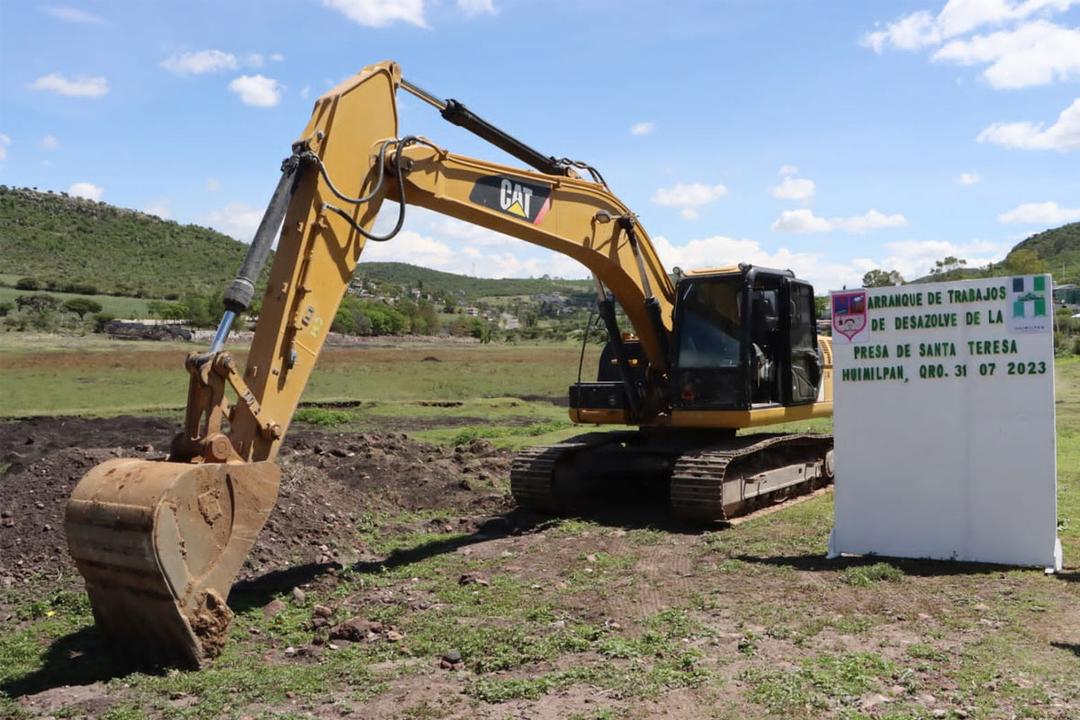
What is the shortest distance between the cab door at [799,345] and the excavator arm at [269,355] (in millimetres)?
2672

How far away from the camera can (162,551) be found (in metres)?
6.71

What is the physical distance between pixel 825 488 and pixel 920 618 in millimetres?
7302

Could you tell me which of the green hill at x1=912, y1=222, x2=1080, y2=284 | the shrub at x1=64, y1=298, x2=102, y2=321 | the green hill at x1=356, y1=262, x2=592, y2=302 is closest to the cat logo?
the shrub at x1=64, y1=298, x2=102, y2=321

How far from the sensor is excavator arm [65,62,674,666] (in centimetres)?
690

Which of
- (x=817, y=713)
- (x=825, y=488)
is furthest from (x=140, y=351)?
(x=817, y=713)

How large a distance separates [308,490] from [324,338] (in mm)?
3960

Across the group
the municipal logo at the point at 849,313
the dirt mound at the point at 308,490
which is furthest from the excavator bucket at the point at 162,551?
the municipal logo at the point at 849,313

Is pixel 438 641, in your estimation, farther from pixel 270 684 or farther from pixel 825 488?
pixel 825 488

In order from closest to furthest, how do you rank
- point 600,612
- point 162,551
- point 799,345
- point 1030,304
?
point 162,551 → point 600,612 → point 1030,304 → point 799,345

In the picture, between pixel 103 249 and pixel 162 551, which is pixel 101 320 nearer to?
pixel 103 249

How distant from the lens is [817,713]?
5734 mm

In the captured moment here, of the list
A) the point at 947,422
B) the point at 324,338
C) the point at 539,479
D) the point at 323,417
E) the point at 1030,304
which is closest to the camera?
the point at 324,338

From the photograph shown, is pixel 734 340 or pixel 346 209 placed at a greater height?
pixel 346 209

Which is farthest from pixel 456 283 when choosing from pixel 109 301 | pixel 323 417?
pixel 323 417
